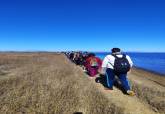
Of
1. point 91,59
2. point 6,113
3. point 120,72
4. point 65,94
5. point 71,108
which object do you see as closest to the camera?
point 6,113

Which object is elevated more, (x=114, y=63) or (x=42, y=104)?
(x=114, y=63)

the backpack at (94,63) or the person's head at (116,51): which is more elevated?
the person's head at (116,51)

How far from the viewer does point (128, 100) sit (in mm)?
10023

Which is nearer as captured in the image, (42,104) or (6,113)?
(6,113)

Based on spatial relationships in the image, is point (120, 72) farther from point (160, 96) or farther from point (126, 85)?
point (160, 96)

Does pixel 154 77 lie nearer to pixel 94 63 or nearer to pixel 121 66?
pixel 94 63

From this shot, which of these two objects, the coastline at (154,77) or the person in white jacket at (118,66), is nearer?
the person in white jacket at (118,66)

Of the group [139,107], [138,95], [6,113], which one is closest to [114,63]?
[138,95]

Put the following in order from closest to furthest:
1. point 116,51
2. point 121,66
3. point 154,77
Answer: point 121,66 → point 116,51 → point 154,77

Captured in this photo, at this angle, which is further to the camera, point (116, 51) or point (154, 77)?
point (154, 77)

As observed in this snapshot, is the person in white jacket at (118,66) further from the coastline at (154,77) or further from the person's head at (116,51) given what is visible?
the coastline at (154,77)

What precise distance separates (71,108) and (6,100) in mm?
2459

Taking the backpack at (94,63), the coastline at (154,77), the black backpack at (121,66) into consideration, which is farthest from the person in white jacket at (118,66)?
the coastline at (154,77)

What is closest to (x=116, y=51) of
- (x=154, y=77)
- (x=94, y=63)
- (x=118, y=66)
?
(x=118, y=66)
